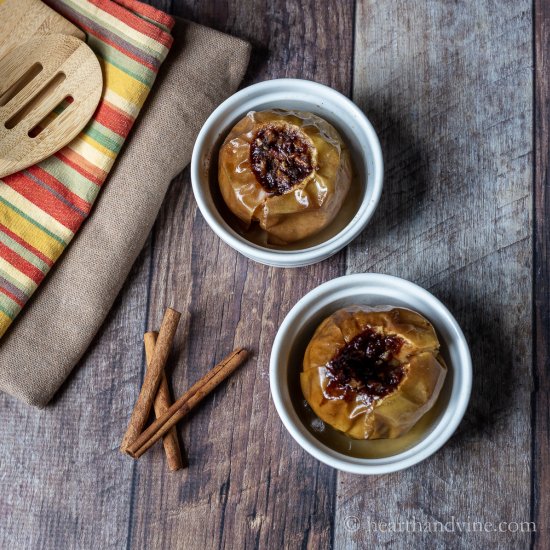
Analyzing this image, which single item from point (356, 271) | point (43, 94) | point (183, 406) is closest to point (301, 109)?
point (356, 271)

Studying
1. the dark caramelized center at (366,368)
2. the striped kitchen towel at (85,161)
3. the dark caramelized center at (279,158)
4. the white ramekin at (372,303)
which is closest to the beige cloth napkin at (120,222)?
the striped kitchen towel at (85,161)

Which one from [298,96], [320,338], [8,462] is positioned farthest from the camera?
[8,462]

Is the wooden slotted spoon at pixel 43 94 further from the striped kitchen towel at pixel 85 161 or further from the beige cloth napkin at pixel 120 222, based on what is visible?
the beige cloth napkin at pixel 120 222

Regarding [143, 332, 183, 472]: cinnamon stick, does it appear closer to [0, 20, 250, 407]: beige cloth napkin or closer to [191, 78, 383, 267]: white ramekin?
[0, 20, 250, 407]: beige cloth napkin

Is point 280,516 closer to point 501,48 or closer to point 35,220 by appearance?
point 35,220

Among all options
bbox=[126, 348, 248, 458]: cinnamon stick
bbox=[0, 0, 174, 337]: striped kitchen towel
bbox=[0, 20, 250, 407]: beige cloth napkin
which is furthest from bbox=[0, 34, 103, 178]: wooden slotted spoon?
bbox=[126, 348, 248, 458]: cinnamon stick

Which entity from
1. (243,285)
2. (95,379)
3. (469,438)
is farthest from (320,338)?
(95,379)
